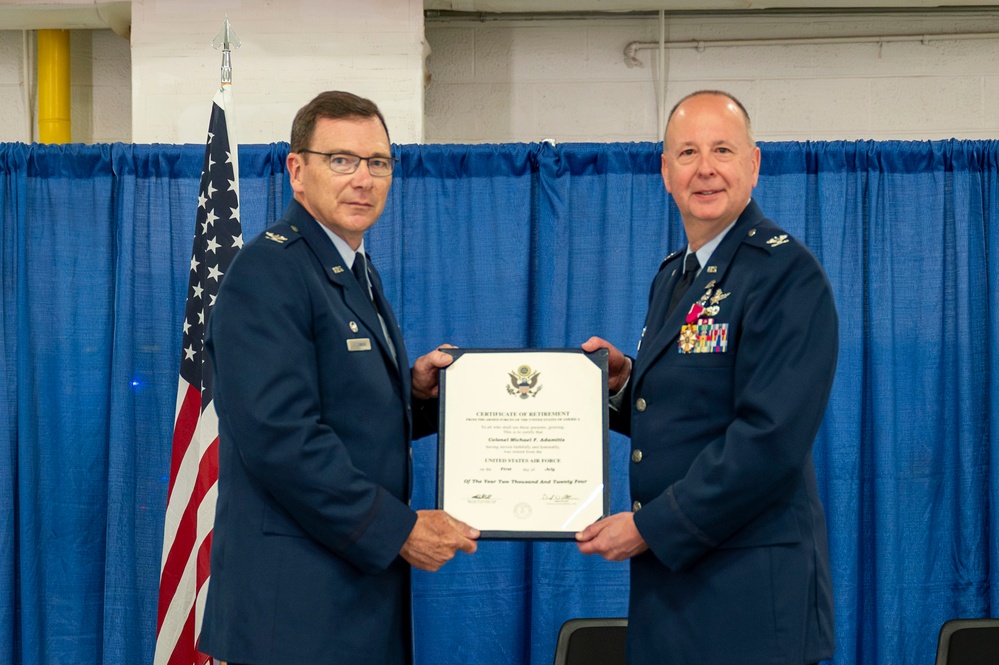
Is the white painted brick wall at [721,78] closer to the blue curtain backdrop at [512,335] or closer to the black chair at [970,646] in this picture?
the blue curtain backdrop at [512,335]

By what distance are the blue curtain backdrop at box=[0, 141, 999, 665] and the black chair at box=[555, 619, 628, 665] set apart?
846 millimetres

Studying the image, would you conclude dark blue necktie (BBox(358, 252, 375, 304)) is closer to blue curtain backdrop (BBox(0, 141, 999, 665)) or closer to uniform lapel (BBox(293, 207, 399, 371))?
uniform lapel (BBox(293, 207, 399, 371))

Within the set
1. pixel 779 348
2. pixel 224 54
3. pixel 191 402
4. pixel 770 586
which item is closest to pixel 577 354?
pixel 779 348

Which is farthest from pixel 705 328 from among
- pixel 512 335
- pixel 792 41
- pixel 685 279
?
pixel 792 41

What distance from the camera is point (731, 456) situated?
1.92 meters

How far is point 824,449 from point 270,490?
2.51 m

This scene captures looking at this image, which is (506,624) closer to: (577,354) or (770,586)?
(577,354)

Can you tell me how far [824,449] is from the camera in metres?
3.88

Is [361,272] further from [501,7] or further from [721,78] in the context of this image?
[721,78]

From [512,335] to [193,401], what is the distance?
1201 mm

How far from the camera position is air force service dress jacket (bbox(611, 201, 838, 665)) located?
1921 mm

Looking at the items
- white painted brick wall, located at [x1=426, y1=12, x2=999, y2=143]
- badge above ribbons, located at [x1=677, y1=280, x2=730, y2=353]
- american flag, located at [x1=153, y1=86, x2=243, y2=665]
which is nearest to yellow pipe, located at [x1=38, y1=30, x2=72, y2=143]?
american flag, located at [x1=153, y1=86, x2=243, y2=665]

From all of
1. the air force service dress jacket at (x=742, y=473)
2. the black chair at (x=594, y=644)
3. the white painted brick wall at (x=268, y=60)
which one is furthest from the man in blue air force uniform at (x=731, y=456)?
the white painted brick wall at (x=268, y=60)

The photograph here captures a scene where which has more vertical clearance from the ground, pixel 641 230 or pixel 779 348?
pixel 641 230
